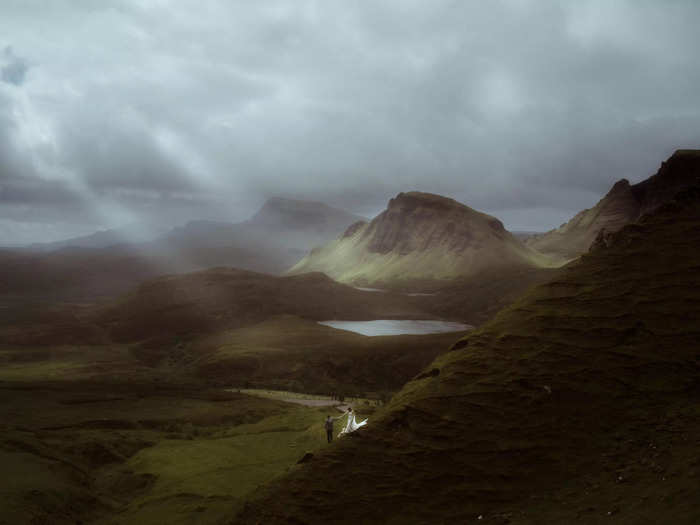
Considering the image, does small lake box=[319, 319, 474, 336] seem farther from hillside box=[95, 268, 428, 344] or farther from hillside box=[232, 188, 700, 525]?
hillside box=[232, 188, 700, 525]

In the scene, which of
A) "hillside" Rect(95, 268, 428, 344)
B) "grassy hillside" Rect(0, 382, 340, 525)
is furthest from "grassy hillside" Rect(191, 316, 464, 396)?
"hillside" Rect(95, 268, 428, 344)

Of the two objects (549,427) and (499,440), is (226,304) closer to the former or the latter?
(499,440)

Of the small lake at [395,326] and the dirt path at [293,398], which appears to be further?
the small lake at [395,326]

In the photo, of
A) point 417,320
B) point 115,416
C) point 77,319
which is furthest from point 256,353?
point 77,319

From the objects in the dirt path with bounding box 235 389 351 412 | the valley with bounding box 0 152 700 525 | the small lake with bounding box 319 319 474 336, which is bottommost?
the dirt path with bounding box 235 389 351 412

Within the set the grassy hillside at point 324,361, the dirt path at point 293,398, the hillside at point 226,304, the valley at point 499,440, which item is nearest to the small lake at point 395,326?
the hillside at point 226,304

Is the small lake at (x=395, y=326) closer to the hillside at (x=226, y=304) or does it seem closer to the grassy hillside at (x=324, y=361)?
the hillside at (x=226, y=304)

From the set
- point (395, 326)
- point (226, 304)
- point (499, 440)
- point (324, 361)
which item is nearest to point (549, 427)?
point (499, 440)
